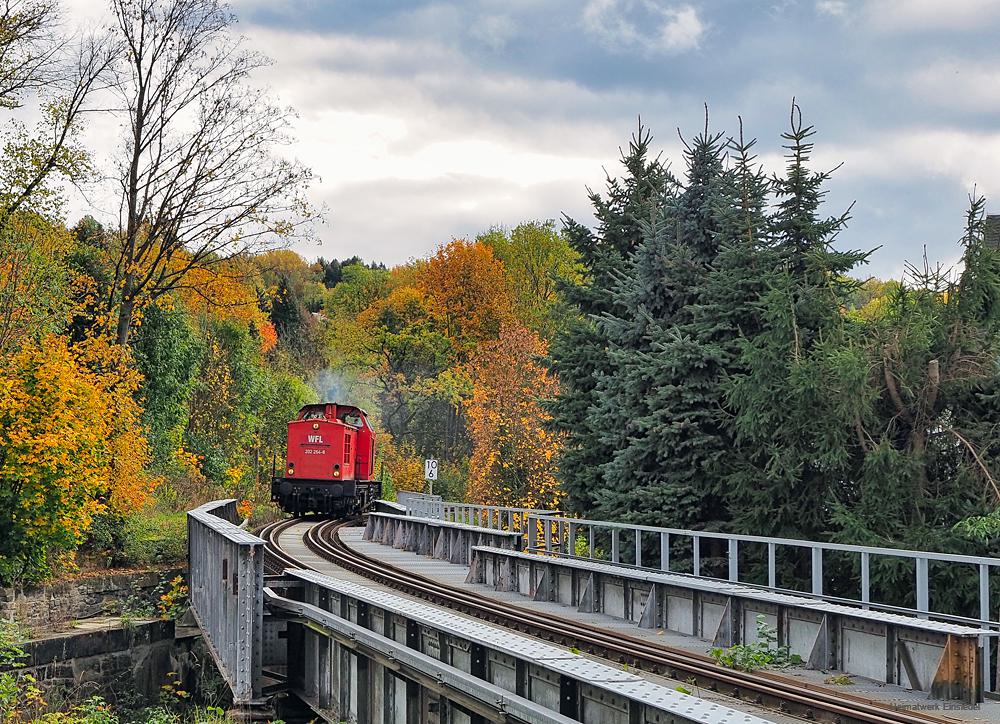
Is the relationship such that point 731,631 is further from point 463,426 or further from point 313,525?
point 463,426

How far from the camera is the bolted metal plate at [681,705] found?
742cm

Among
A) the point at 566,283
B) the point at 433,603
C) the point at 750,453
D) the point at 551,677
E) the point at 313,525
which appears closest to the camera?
the point at 551,677

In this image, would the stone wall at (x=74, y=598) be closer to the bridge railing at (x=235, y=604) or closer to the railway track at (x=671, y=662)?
the bridge railing at (x=235, y=604)

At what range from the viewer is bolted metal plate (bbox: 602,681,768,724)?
292 inches

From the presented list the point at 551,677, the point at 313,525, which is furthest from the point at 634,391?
the point at 313,525

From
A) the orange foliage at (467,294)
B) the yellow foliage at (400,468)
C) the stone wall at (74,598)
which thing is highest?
the orange foliage at (467,294)

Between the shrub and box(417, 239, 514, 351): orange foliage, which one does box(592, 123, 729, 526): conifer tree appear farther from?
box(417, 239, 514, 351): orange foliage

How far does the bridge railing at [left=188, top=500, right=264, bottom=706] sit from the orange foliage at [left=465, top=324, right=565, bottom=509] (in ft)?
83.2

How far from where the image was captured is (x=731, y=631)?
45.6 feet

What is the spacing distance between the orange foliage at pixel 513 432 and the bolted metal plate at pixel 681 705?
3559cm

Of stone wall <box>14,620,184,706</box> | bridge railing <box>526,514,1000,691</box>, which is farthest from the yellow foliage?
stone wall <box>14,620,184,706</box>

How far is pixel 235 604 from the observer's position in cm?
1658

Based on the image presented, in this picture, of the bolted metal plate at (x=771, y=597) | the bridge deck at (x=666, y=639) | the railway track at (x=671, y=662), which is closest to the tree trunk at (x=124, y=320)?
the bridge deck at (x=666, y=639)

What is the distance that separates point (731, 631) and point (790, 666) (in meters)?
1.49
